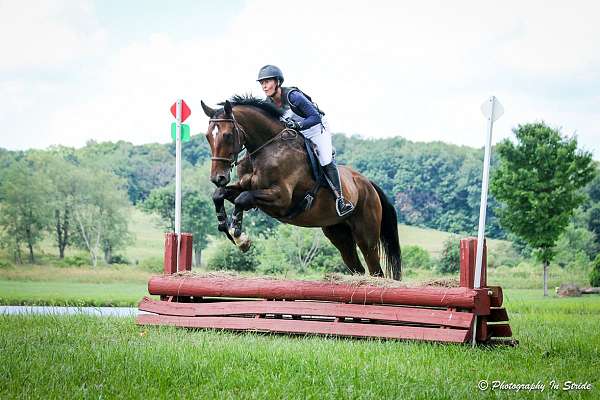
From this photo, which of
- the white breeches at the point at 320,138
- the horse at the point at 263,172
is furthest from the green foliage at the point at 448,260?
the white breeches at the point at 320,138

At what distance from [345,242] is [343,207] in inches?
37.0

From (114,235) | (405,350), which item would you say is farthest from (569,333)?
(114,235)

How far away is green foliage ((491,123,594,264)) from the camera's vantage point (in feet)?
60.9

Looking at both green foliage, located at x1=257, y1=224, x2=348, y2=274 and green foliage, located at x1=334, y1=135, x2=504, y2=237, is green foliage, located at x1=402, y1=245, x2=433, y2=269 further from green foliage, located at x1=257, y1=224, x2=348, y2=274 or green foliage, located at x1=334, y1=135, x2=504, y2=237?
green foliage, located at x1=257, y1=224, x2=348, y2=274

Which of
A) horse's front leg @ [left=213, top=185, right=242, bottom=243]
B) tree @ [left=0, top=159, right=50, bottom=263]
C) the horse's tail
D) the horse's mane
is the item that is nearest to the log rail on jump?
horse's front leg @ [left=213, top=185, right=242, bottom=243]

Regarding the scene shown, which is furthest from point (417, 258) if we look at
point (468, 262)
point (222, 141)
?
point (222, 141)

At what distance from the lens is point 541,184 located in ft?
61.9

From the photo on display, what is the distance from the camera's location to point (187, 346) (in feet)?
18.5

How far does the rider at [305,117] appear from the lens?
22.0 feet

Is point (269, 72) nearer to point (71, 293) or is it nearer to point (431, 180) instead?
point (71, 293)

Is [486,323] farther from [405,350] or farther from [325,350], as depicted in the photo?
[325,350]

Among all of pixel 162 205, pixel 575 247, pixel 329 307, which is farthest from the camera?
pixel 162 205

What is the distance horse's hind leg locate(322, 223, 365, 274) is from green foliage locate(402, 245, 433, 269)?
52.0 ft

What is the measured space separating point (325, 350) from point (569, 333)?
390 centimetres
